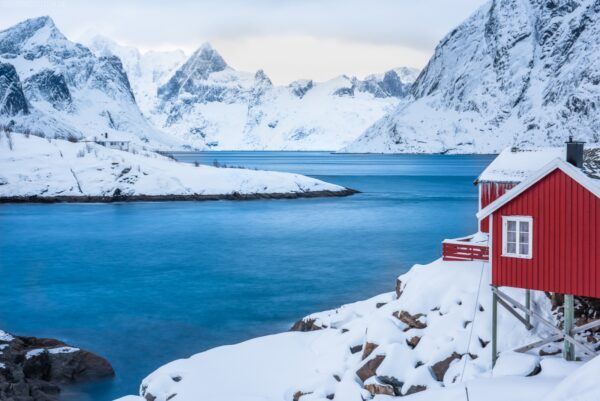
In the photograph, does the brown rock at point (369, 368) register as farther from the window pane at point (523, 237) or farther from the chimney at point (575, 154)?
the chimney at point (575, 154)

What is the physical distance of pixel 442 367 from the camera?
1872 cm

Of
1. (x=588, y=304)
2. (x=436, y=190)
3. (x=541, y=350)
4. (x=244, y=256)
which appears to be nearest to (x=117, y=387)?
(x=541, y=350)

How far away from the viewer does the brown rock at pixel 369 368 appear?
19312 millimetres

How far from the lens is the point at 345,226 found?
6588 cm

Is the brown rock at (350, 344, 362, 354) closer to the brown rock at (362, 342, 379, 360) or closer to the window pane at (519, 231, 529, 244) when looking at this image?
the brown rock at (362, 342, 379, 360)

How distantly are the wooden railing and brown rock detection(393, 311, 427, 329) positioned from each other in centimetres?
335

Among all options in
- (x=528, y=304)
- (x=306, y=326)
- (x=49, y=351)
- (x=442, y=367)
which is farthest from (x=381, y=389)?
(x=49, y=351)

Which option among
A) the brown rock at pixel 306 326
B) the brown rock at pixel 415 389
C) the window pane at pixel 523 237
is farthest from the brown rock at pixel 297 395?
the window pane at pixel 523 237

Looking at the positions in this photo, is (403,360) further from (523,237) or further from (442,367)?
(523,237)

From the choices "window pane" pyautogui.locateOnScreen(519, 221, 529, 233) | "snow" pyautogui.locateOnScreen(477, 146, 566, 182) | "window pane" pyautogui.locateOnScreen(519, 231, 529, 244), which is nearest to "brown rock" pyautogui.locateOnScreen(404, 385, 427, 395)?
"window pane" pyautogui.locateOnScreen(519, 231, 529, 244)

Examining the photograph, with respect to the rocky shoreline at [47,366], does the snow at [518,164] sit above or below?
above

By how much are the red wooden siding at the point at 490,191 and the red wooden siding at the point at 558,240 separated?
407 inches

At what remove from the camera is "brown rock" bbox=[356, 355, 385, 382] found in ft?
63.4

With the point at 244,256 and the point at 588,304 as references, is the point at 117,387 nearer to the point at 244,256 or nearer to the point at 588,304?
the point at 588,304
